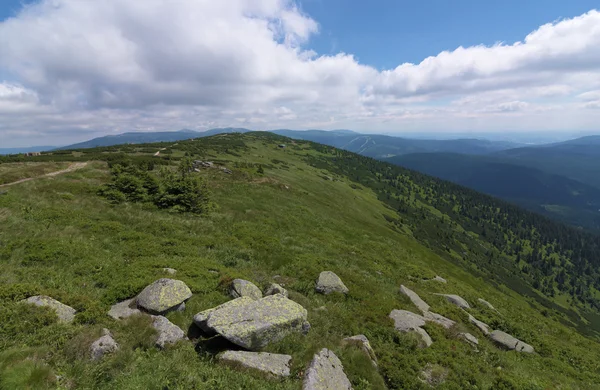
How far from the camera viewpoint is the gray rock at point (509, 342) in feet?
57.7

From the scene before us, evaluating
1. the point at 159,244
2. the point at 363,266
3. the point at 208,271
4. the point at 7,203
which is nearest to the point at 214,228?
the point at 159,244

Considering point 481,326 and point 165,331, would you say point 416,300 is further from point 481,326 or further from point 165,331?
point 165,331

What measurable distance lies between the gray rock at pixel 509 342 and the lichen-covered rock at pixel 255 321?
14.5 metres

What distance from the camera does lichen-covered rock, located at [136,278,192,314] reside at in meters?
11.8

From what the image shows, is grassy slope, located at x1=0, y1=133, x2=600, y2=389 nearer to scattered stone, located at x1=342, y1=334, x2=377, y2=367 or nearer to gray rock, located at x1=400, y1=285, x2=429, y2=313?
scattered stone, located at x1=342, y1=334, x2=377, y2=367

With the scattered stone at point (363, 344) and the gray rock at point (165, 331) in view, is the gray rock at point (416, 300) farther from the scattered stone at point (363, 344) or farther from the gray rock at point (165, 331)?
the gray rock at point (165, 331)

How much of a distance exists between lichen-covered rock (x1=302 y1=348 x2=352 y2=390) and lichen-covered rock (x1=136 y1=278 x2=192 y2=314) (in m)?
6.68

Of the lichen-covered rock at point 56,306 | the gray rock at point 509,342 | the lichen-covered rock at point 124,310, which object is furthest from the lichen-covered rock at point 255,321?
the gray rock at point 509,342

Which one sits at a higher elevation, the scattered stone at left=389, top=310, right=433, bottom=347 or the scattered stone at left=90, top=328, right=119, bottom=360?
the scattered stone at left=90, top=328, right=119, bottom=360

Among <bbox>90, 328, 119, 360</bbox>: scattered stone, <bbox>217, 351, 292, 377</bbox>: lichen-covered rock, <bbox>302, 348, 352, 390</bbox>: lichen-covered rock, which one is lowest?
<bbox>302, 348, 352, 390</bbox>: lichen-covered rock

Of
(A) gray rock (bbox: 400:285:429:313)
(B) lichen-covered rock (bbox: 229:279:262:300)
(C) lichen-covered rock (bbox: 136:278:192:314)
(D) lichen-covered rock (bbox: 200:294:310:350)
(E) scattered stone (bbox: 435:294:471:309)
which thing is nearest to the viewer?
(D) lichen-covered rock (bbox: 200:294:310:350)

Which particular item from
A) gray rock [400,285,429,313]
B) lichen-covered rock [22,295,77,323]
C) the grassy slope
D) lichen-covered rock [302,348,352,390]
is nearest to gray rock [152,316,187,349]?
the grassy slope

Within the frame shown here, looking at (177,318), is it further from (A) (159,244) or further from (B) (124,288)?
(A) (159,244)

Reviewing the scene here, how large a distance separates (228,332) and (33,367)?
5278mm
